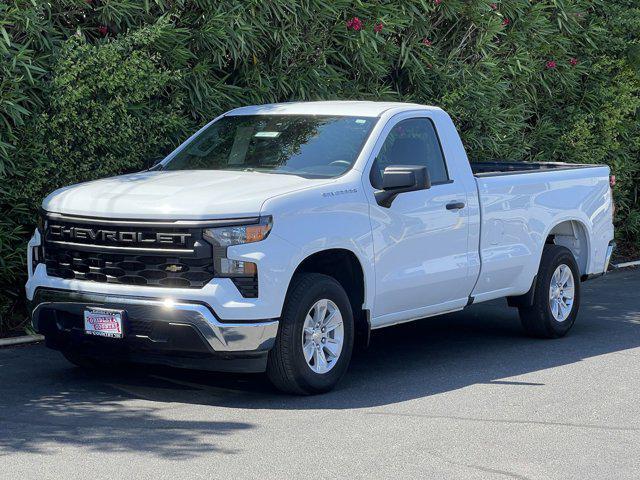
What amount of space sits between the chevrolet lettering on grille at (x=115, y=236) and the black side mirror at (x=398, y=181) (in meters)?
1.60

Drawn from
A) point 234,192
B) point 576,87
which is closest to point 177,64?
point 234,192

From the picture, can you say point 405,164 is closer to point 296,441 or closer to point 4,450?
point 296,441

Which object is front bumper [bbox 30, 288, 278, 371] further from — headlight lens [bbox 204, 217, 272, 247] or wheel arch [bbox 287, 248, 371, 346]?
wheel arch [bbox 287, 248, 371, 346]

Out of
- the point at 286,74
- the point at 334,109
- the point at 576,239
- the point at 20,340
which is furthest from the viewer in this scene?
the point at 286,74

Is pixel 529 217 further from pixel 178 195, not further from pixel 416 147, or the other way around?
pixel 178 195

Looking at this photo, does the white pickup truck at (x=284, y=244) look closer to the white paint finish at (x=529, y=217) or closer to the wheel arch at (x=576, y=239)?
the white paint finish at (x=529, y=217)

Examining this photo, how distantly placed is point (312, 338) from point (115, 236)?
1434 millimetres

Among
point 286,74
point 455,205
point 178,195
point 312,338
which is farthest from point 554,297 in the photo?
point 178,195

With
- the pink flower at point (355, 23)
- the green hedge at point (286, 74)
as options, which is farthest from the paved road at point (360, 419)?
the pink flower at point (355, 23)

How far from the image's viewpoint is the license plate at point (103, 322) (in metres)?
8.02

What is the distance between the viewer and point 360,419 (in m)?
7.66

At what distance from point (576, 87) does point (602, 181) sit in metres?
5.38

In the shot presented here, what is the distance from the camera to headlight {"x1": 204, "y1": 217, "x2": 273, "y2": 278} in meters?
7.86

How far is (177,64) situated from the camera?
38.3 feet
